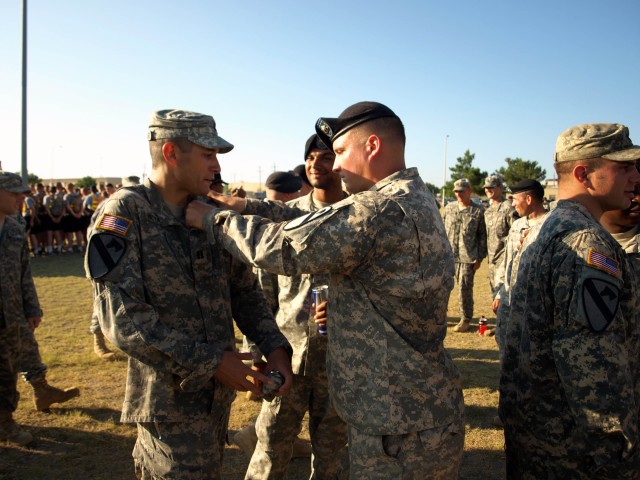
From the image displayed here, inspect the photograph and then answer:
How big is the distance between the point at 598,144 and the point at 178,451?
2612mm

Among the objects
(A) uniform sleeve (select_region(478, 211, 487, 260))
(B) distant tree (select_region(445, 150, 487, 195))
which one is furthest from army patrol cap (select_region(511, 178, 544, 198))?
(B) distant tree (select_region(445, 150, 487, 195))

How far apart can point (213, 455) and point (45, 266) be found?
14957 millimetres

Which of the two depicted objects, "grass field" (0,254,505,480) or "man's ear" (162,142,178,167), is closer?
"man's ear" (162,142,178,167)

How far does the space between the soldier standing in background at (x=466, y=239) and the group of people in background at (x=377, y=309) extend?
662cm

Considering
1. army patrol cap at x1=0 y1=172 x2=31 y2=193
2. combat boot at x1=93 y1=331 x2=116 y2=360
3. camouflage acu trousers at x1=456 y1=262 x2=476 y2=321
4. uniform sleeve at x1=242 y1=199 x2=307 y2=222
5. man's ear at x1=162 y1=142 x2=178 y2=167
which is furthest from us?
camouflage acu trousers at x1=456 y1=262 x2=476 y2=321

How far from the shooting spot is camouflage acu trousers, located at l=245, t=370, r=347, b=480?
11.7ft

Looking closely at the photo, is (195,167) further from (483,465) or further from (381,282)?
(483,465)

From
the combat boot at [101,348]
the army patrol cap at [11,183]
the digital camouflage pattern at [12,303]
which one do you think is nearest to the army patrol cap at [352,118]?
the army patrol cap at [11,183]

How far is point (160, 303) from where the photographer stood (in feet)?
8.17

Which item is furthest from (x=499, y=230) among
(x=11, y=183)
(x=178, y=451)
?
(x=178, y=451)

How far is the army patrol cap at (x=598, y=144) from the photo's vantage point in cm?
244

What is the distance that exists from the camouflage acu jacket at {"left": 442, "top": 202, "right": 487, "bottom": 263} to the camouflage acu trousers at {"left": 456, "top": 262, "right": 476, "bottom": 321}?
0.16m

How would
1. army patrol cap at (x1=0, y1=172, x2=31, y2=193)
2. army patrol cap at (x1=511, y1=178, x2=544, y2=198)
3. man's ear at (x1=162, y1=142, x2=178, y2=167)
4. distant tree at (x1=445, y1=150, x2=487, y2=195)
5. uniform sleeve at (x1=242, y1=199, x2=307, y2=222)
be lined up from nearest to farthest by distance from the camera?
man's ear at (x1=162, y1=142, x2=178, y2=167) < uniform sleeve at (x1=242, y1=199, x2=307, y2=222) < army patrol cap at (x1=0, y1=172, x2=31, y2=193) < army patrol cap at (x1=511, y1=178, x2=544, y2=198) < distant tree at (x1=445, y1=150, x2=487, y2=195)

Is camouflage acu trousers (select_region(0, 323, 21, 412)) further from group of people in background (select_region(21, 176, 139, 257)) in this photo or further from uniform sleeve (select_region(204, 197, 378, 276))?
group of people in background (select_region(21, 176, 139, 257))
